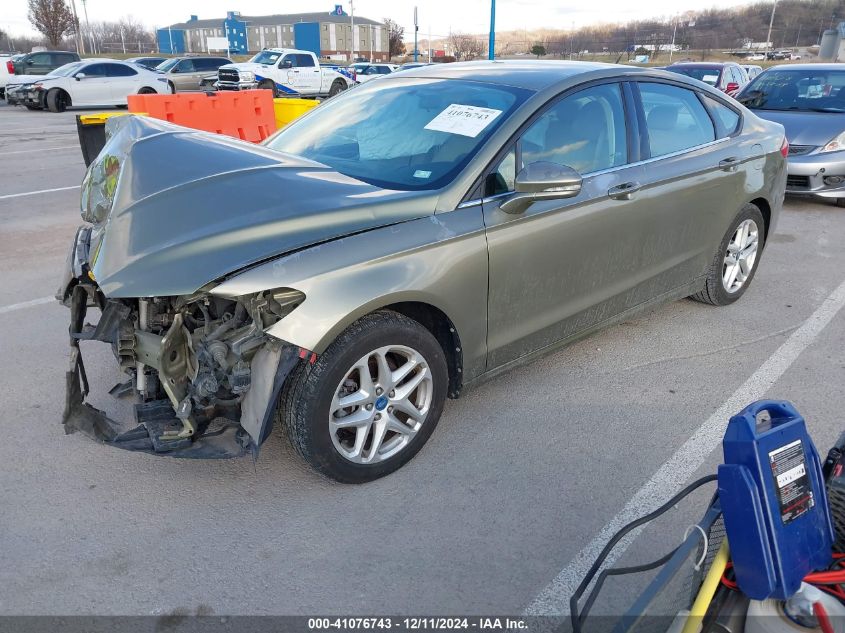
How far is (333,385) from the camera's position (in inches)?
104

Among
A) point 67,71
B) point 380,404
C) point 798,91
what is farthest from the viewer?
point 67,71

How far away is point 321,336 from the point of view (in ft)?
8.25

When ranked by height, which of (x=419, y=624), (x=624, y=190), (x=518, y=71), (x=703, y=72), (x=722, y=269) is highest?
(x=518, y=71)

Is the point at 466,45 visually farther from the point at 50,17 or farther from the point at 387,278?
the point at 387,278

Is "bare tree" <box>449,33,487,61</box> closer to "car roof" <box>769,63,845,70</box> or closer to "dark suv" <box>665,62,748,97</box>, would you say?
"dark suv" <box>665,62,748,97</box>

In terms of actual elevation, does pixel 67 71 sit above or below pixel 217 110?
above

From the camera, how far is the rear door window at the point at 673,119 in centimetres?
387

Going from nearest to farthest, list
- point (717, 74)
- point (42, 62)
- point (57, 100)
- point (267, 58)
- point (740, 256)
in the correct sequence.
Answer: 1. point (740, 256)
2. point (717, 74)
3. point (57, 100)
4. point (42, 62)
5. point (267, 58)

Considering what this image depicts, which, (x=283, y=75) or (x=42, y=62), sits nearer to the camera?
(x=283, y=75)

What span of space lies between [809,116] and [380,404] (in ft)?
25.6

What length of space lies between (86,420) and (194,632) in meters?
1.12

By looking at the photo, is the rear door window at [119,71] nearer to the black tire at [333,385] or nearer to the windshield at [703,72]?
the windshield at [703,72]

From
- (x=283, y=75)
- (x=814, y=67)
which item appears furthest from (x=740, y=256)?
(x=283, y=75)

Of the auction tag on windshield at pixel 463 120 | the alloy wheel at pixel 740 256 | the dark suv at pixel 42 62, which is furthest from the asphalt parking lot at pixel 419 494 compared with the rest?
the dark suv at pixel 42 62
